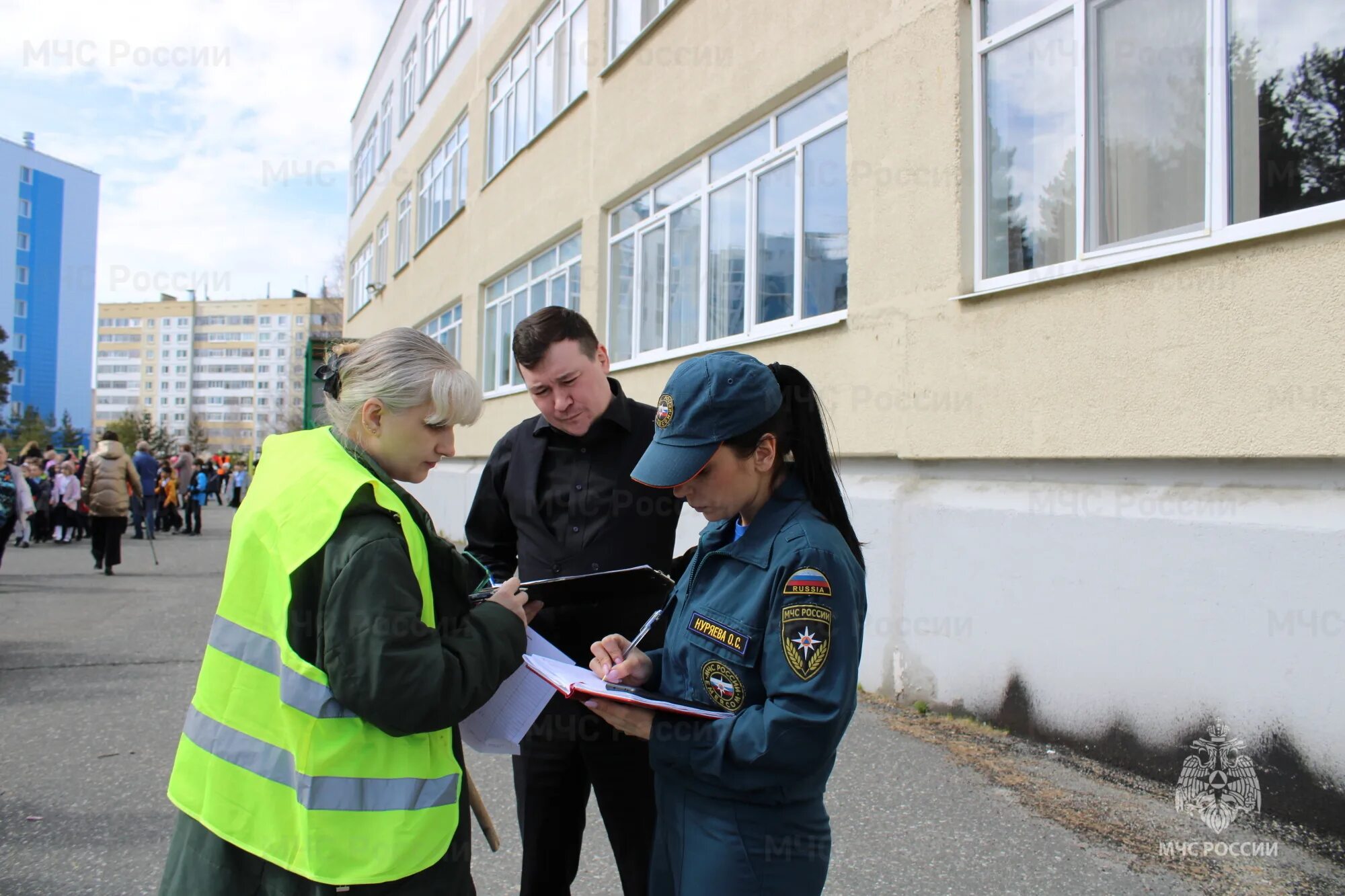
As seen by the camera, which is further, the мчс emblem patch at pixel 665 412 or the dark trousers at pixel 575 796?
the dark trousers at pixel 575 796

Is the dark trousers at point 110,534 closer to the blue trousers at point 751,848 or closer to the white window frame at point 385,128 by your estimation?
the blue trousers at point 751,848

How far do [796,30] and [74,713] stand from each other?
6.80m

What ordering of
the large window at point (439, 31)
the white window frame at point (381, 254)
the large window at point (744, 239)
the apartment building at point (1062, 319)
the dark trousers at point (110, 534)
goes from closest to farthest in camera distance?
the apartment building at point (1062, 319)
the large window at point (744, 239)
the dark trousers at point (110, 534)
the large window at point (439, 31)
the white window frame at point (381, 254)

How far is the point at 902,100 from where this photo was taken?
5805 millimetres

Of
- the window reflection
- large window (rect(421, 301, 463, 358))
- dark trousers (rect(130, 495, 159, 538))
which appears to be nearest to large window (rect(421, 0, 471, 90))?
large window (rect(421, 301, 463, 358))

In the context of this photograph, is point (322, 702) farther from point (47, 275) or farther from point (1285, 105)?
point (47, 275)

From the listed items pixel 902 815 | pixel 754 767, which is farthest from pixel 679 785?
pixel 902 815

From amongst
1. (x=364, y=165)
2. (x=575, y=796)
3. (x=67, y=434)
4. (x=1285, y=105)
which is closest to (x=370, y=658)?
(x=575, y=796)

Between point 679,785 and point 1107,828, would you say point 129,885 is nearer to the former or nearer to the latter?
point 679,785

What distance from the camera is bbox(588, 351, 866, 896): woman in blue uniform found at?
1.55 meters

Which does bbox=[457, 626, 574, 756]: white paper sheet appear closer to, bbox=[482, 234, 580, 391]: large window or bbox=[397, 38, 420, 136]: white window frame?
bbox=[482, 234, 580, 391]: large window

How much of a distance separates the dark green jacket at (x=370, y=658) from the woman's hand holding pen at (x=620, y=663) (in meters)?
0.25

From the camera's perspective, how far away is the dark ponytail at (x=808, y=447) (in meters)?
1.76

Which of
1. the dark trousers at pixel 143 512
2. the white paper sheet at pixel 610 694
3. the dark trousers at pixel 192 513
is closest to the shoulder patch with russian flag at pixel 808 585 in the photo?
the white paper sheet at pixel 610 694
